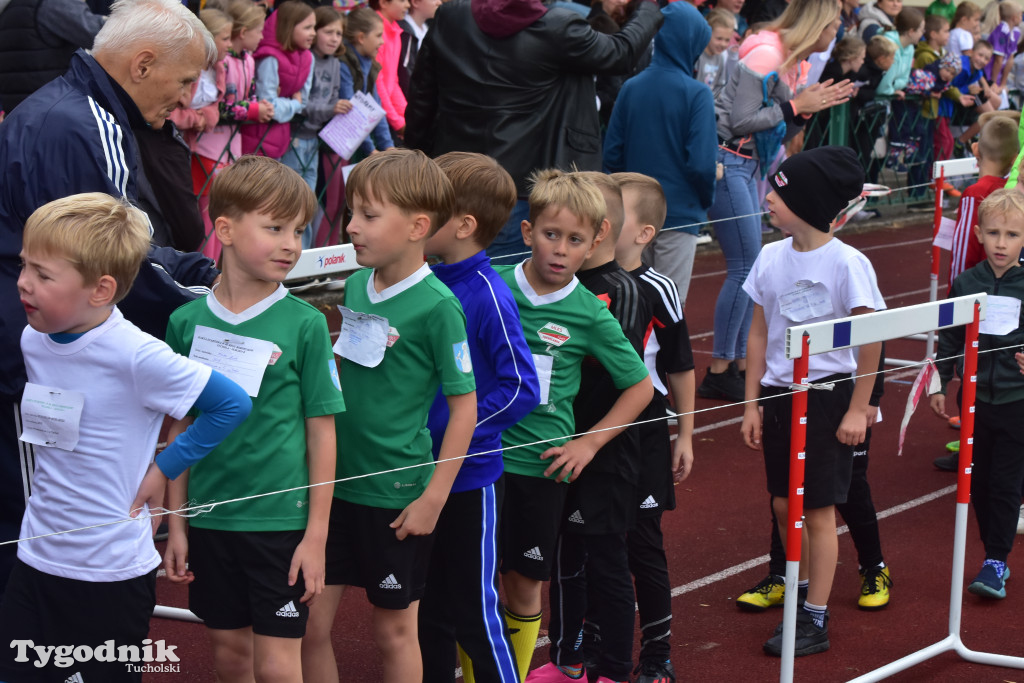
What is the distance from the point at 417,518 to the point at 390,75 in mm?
6867

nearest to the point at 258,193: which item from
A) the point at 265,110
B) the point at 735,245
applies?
the point at 735,245

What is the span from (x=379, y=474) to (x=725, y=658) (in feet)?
5.40

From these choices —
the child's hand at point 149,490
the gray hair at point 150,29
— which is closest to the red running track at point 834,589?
Answer: the child's hand at point 149,490

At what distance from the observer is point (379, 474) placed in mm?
2912

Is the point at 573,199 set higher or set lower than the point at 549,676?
higher

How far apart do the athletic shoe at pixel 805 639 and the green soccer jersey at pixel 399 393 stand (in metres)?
1.60

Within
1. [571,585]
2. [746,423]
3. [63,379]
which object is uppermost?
[63,379]

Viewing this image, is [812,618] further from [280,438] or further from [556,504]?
[280,438]

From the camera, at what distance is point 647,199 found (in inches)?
157

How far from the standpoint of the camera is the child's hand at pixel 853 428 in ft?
12.9

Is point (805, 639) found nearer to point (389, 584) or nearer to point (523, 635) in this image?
point (523, 635)

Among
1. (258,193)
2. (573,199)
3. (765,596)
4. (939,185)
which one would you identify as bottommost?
(765,596)

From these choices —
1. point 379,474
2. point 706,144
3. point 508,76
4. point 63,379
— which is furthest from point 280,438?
point 706,144

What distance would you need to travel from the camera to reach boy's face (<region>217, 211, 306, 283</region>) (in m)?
2.76
